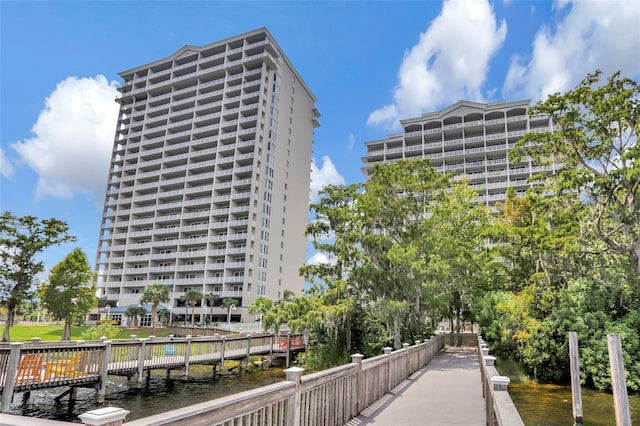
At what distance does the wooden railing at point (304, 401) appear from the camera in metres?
3.08

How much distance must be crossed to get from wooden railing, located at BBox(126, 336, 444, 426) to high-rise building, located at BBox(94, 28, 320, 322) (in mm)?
49225

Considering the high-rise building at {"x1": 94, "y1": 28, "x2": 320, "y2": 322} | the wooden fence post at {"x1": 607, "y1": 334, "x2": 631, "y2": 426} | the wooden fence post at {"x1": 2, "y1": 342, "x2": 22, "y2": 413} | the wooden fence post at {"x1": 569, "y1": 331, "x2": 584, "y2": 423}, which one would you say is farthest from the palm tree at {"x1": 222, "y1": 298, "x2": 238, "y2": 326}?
the wooden fence post at {"x1": 607, "y1": 334, "x2": 631, "y2": 426}

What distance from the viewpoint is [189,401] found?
48.0ft

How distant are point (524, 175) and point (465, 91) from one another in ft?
61.3

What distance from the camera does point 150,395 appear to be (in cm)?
1547

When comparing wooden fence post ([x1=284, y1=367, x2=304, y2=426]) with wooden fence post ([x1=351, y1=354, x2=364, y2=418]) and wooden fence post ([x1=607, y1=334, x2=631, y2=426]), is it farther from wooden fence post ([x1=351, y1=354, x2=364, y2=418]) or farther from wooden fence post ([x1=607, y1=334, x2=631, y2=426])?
wooden fence post ([x1=607, y1=334, x2=631, y2=426])

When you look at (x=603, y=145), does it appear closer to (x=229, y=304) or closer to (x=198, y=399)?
(x=198, y=399)

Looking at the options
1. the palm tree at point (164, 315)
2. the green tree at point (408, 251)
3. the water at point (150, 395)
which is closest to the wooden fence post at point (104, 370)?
the water at point (150, 395)

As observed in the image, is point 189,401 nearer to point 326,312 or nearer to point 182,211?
point 326,312

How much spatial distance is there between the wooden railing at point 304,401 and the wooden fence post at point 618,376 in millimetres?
4265

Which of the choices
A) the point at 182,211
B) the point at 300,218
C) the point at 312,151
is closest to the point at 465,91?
the point at 312,151

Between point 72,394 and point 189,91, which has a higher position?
point 189,91

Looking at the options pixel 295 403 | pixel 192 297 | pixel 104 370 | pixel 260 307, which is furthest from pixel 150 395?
pixel 192 297

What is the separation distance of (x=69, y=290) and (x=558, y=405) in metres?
37.0
